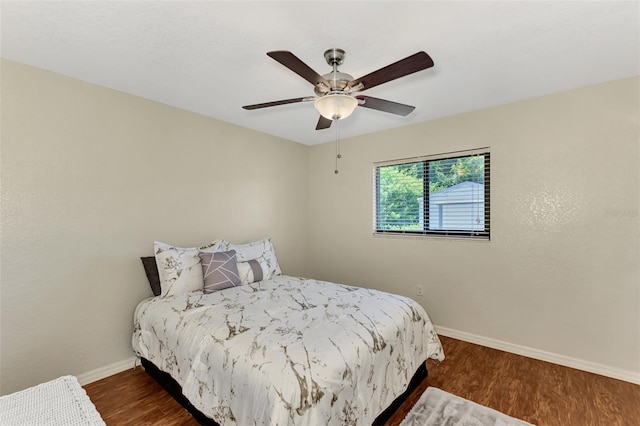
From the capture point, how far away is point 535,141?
107 inches

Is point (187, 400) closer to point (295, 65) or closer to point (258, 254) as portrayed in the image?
point (258, 254)

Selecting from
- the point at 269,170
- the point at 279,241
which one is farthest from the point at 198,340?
the point at 269,170

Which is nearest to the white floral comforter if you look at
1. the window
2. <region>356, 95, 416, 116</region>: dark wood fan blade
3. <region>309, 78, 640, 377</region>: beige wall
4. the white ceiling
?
<region>309, 78, 640, 377</region>: beige wall

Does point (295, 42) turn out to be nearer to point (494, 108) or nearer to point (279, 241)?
point (494, 108)

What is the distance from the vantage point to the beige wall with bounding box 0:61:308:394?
2.07 metres

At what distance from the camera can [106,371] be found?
8.01ft

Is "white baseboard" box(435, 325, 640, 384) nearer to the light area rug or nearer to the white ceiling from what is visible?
the light area rug

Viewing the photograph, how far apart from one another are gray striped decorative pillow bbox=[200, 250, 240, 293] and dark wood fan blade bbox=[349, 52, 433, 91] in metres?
1.92

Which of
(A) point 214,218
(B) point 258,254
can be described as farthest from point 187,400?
(A) point 214,218

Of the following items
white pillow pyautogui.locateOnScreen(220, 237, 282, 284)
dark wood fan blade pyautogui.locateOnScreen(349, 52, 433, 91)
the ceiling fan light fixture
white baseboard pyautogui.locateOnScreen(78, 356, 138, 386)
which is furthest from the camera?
white pillow pyautogui.locateOnScreen(220, 237, 282, 284)

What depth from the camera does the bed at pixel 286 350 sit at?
4.54 ft

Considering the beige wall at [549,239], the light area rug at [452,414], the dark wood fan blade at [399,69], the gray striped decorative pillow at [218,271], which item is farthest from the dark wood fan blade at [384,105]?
the light area rug at [452,414]

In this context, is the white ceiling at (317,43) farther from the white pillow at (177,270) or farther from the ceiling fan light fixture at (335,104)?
the white pillow at (177,270)

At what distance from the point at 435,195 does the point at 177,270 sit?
289 cm
